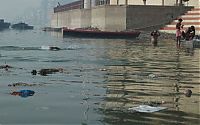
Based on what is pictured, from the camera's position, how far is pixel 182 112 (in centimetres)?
1035

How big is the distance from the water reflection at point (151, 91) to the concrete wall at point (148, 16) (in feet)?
156

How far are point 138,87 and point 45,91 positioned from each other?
2.67 m

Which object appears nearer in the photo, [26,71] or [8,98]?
[8,98]

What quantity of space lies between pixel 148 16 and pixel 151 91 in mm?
57171

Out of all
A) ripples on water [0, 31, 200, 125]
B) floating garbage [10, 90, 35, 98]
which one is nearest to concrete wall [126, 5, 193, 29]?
ripples on water [0, 31, 200, 125]

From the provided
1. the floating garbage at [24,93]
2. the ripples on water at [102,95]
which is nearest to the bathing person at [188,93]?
the ripples on water at [102,95]

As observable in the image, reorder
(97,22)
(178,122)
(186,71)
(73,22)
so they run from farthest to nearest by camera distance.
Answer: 1. (73,22)
2. (97,22)
3. (186,71)
4. (178,122)

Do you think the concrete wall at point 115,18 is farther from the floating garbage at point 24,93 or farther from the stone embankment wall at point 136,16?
the floating garbage at point 24,93

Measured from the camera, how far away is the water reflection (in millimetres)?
9757

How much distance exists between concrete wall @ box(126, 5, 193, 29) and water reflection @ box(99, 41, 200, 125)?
4746 cm

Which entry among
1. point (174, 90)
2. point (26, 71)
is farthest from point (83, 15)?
point (174, 90)

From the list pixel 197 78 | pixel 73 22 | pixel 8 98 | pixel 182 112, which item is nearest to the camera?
pixel 182 112

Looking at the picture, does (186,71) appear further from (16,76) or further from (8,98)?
(8,98)

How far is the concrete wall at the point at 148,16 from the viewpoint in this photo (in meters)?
69.5
